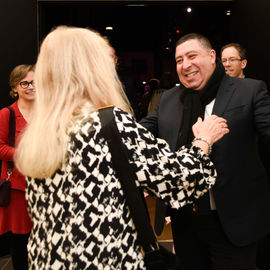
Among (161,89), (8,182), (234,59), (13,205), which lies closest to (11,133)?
(8,182)

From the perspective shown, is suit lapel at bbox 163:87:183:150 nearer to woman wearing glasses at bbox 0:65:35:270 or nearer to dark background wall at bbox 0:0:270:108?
woman wearing glasses at bbox 0:65:35:270

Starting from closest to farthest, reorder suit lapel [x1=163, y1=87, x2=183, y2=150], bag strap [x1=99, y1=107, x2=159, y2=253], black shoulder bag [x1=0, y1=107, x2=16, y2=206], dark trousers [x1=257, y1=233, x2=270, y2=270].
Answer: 1. bag strap [x1=99, y1=107, x2=159, y2=253]
2. suit lapel [x1=163, y1=87, x2=183, y2=150]
3. black shoulder bag [x1=0, y1=107, x2=16, y2=206]
4. dark trousers [x1=257, y1=233, x2=270, y2=270]

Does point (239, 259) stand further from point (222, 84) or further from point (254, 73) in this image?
point (254, 73)

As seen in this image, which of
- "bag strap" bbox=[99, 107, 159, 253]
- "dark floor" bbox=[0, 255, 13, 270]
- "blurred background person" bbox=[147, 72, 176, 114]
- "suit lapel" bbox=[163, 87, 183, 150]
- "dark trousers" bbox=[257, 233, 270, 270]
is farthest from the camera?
"blurred background person" bbox=[147, 72, 176, 114]

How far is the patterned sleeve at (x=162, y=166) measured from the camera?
4.09ft

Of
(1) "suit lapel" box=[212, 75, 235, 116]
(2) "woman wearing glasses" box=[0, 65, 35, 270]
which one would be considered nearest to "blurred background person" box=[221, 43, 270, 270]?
(1) "suit lapel" box=[212, 75, 235, 116]

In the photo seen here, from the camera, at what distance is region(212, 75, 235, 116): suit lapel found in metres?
2.12

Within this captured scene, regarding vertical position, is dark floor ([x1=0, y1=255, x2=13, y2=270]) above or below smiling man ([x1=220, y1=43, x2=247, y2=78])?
below

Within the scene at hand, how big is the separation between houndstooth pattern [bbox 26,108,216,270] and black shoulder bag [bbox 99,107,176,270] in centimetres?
2

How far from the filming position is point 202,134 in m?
1.57

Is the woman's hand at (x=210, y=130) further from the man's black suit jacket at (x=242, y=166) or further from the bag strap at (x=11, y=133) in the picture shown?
the bag strap at (x=11, y=133)

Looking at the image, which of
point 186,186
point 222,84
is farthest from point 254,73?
point 186,186

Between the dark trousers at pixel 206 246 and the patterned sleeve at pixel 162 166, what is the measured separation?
0.83 meters

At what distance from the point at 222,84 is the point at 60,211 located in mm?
1390
